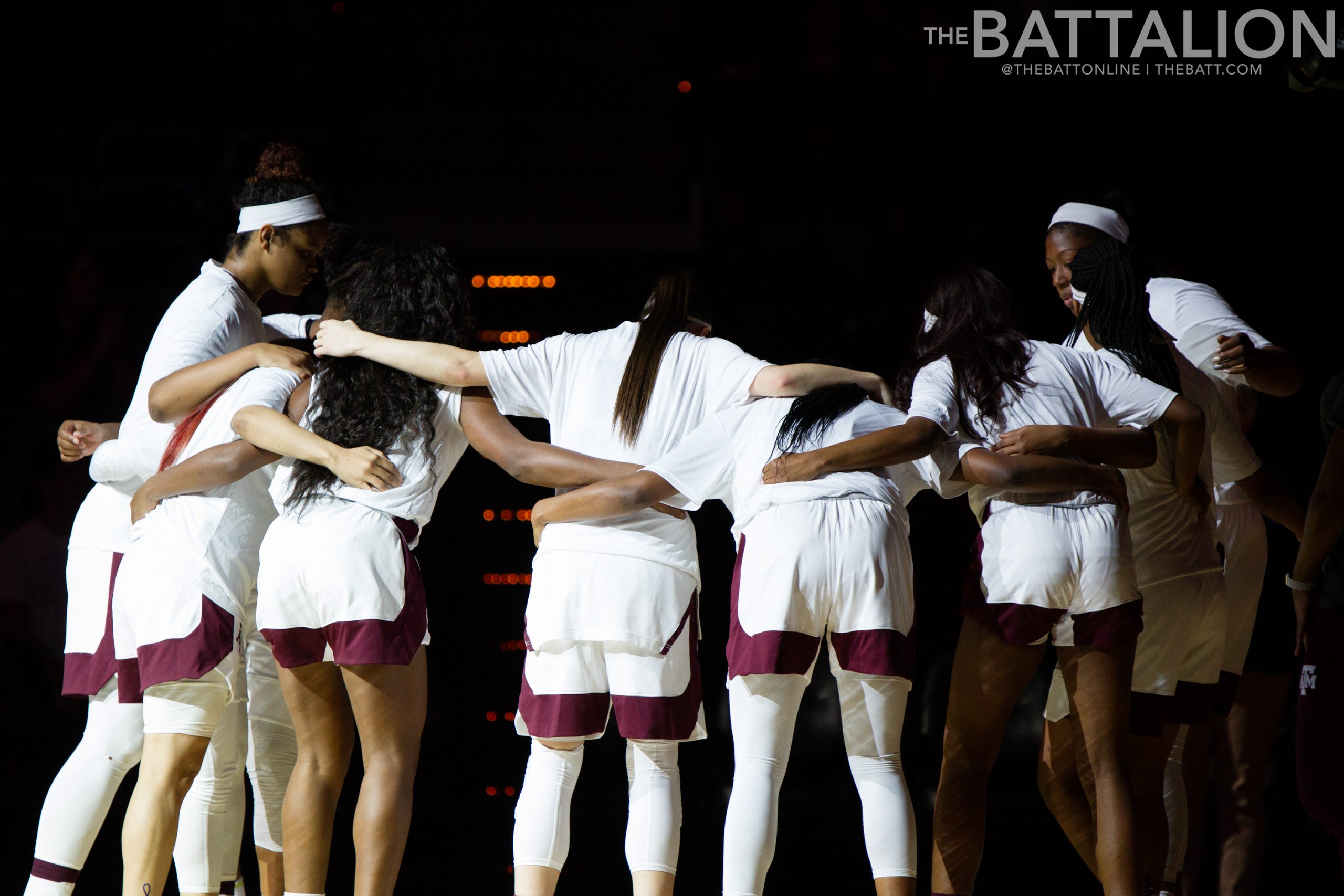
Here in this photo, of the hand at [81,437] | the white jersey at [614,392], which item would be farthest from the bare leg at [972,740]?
the hand at [81,437]

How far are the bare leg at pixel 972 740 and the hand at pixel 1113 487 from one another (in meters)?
0.39

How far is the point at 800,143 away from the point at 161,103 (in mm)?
2980

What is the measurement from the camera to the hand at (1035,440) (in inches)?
113

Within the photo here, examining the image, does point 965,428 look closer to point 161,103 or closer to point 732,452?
point 732,452

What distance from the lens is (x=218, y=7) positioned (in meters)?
5.98

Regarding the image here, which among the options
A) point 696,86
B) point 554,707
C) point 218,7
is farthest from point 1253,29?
point 218,7

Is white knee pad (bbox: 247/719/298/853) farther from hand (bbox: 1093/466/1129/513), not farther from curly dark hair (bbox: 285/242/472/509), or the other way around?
hand (bbox: 1093/466/1129/513)

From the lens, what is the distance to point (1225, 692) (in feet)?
11.5

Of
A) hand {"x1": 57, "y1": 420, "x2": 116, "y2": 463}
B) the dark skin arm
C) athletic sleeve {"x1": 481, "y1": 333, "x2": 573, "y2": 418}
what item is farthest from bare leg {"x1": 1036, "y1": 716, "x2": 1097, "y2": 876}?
hand {"x1": 57, "y1": 420, "x2": 116, "y2": 463}

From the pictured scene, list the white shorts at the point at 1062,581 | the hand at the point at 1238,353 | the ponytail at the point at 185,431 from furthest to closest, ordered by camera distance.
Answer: the hand at the point at 1238,353
the ponytail at the point at 185,431
the white shorts at the point at 1062,581

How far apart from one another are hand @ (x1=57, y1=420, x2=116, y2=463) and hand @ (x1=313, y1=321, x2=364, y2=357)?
35.2 inches

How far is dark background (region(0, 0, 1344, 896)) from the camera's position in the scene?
5262 mm

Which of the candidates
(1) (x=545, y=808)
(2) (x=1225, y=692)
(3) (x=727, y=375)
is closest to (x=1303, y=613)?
(2) (x=1225, y=692)

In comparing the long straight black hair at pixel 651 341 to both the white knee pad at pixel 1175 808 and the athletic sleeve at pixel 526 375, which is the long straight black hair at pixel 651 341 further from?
the white knee pad at pixel 1175 808
